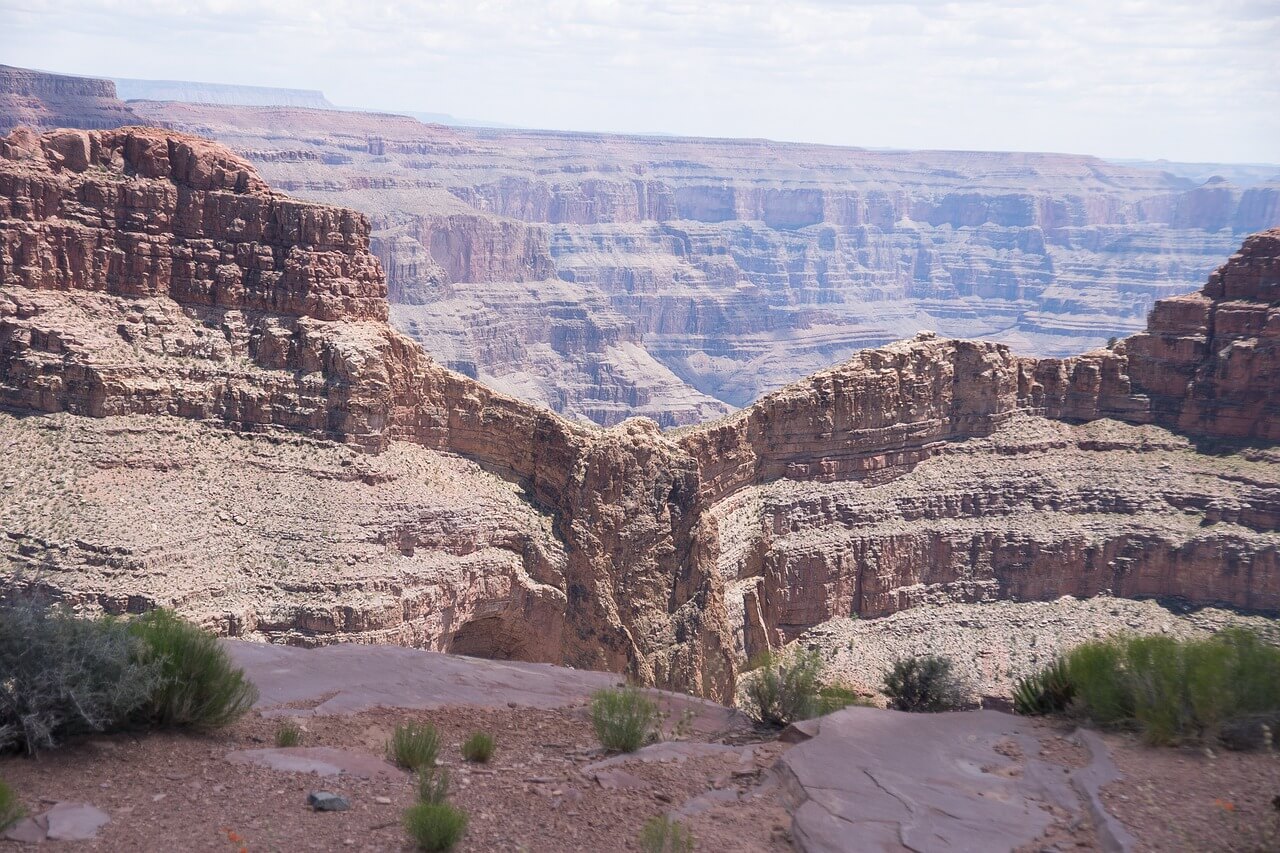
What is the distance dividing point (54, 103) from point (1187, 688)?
151m

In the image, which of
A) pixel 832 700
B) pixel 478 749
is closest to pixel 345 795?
pixel 478 749

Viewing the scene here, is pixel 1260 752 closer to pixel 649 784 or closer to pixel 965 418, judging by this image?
pixel 649 784

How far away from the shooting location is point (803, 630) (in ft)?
172

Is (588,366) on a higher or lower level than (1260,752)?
lower

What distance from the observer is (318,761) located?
13.4 meters

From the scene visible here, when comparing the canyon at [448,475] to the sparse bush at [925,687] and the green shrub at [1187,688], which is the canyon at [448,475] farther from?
the green shrub at [1187,688]

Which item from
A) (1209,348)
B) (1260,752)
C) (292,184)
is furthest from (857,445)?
(292,184)

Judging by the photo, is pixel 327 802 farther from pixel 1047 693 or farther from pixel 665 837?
pixel 1047 693

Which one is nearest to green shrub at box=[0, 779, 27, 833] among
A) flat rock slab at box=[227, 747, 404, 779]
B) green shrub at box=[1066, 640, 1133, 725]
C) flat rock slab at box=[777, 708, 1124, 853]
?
flat rock slab at box=[227, 747, 404, 779]

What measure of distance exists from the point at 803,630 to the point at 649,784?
1562 inches

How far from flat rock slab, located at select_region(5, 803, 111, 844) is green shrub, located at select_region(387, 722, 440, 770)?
122 inches

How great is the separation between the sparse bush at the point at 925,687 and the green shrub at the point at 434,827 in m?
8.99

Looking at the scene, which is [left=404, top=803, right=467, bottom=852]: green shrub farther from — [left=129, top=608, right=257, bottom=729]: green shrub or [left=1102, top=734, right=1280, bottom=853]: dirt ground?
[left=1102, top=734, right=1280, bottom=853]: dirt ground

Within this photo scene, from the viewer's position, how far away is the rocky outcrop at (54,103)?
456 feet
